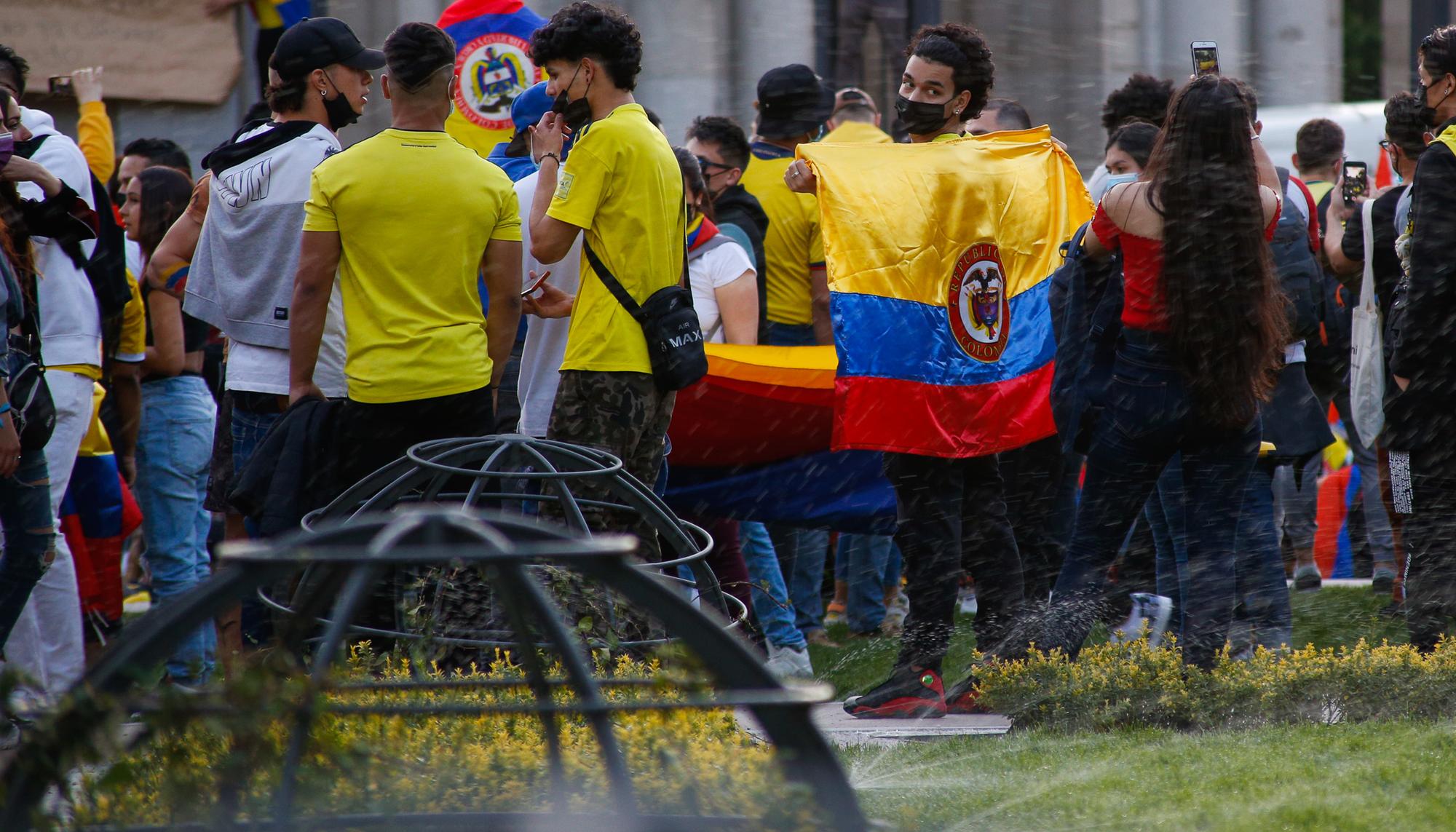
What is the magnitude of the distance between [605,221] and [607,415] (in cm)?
58

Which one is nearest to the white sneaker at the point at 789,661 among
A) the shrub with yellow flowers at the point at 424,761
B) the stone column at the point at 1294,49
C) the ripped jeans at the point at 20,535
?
the shrub with yellow flowers at the point at 424,761

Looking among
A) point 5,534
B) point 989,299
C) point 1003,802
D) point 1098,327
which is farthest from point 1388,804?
point 5,534

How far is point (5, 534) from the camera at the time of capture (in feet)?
16.5

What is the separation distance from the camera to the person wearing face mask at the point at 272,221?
512 cm

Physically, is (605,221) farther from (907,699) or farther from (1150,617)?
(1150,617)

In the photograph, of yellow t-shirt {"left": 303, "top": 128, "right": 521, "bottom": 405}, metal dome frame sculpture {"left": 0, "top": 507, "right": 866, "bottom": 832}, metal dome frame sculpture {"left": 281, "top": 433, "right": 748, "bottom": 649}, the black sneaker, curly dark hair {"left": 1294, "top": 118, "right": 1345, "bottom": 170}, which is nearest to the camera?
metal dome frame sculpture {"left": 0, "top": 507, "right": 866, "bottom": 832}

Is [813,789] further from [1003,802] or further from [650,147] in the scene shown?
[650,147]

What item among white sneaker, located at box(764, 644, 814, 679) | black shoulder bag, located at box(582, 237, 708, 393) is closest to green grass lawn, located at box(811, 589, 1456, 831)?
black shoulder bag, located at box(582, 237, 708, 393)

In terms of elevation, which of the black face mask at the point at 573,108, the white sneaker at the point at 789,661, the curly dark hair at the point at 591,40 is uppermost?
the curly dark hair at the point at 591,40

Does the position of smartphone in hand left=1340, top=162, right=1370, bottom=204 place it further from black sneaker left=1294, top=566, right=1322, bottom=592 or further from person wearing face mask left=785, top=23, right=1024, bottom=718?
person wearing face mask left=785, top=23, right=1024, bottom=718

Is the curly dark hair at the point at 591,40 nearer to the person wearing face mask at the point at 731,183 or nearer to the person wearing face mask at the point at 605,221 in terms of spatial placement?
the person wearing face mask at the point at 605,221

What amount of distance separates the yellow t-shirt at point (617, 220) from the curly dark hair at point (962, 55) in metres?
1.06

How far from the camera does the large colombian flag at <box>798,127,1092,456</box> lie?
548 cm

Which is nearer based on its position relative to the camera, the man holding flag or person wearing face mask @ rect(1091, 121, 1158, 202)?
the man holding flag
